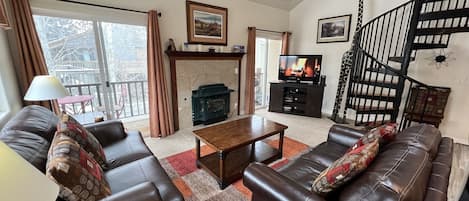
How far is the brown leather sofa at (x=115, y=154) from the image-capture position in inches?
47.8

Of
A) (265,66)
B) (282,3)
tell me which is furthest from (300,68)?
(282,3)

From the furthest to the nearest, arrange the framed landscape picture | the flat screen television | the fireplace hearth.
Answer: the flat screen television → the fireplace hearth → the framed landscape picture

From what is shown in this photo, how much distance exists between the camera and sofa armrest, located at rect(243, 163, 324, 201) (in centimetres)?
119

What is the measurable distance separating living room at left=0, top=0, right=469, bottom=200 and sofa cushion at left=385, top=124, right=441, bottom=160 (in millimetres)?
14

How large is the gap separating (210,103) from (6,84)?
2766 mm

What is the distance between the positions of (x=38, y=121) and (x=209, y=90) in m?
2.66

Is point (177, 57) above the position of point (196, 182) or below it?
above

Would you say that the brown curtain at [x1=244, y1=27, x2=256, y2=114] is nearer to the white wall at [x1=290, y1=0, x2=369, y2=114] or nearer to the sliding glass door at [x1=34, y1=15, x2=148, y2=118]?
the white wall at [x1=290, y1=0, x2=369, y2=114]

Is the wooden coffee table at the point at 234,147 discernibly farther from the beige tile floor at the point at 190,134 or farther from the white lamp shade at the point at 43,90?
the white lamp shade at the point at 43,90

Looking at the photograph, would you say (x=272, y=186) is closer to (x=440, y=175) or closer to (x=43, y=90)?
(x=440, y=175)

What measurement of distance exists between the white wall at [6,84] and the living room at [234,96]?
2 centimetres

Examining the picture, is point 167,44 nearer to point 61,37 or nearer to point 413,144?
point 61,37

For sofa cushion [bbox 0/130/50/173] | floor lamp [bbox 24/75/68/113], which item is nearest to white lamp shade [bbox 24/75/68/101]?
floor lamp [bbox 24/75/68/113]

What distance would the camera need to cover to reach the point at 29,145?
53.0 inches
